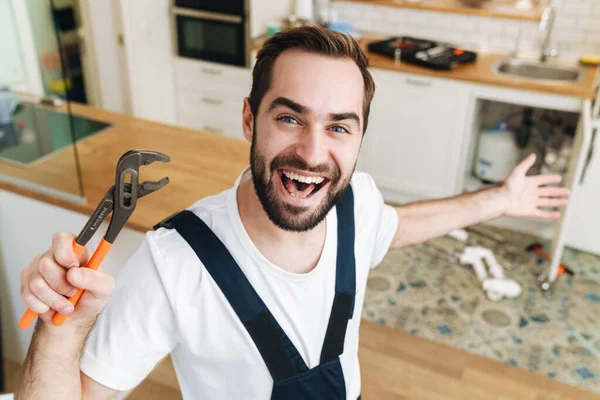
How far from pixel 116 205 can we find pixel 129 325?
0.30 m

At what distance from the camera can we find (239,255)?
116 cm

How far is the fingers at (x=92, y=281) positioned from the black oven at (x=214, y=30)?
3.18m

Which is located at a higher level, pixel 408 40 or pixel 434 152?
pixel 408 40

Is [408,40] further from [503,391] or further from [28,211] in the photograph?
[28,211]

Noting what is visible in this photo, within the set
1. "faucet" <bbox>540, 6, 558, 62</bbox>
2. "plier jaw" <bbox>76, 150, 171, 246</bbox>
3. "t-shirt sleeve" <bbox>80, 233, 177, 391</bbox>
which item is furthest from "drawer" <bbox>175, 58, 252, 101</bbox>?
"plier jaw" <bbox>76, 150, 171, 246</bbox>

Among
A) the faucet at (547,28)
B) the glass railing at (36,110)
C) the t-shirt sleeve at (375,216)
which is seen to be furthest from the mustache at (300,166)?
the faucet at (547,28)

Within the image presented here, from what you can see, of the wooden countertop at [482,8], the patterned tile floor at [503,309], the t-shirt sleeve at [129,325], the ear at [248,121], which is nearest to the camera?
the t-shirt sleeve at [129,325]

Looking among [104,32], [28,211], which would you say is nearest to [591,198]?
[28,211]

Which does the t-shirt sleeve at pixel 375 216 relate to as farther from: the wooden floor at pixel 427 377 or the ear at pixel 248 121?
the wooden floor at pixel 427 377

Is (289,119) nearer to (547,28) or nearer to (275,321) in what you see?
(275,321)

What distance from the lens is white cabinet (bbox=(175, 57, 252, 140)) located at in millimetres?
4078

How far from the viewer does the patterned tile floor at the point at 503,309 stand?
2631mm

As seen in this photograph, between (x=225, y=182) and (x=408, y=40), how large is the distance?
2.23m

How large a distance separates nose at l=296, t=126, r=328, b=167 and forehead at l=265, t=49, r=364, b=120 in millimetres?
40
